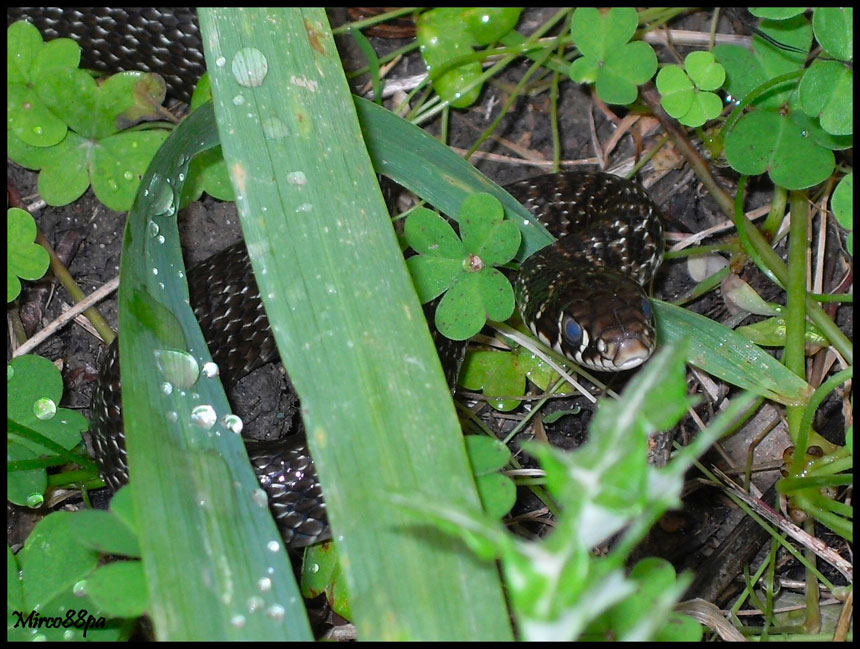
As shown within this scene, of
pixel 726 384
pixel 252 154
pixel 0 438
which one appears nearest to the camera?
pixel 252 154

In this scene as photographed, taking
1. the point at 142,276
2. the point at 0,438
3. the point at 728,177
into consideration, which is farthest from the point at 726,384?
the point at 0,438

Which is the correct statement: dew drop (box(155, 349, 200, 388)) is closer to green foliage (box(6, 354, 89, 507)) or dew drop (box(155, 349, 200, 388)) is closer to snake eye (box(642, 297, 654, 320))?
green foliage (box(6, 354, 89, 507))

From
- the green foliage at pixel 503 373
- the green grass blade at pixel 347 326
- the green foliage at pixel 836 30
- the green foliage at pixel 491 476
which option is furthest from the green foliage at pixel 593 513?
the green foliage at pixel 836 30

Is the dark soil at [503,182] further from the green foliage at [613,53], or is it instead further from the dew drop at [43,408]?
the green foliage at [613,53]

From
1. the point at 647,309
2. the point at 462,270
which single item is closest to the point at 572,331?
the point at 647,309

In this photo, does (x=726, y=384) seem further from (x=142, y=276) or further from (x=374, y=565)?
(x=142, y=276)

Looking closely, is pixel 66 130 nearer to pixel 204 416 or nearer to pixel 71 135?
Answer: pixel 71 135

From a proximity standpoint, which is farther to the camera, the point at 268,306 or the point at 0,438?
the point at 0,438

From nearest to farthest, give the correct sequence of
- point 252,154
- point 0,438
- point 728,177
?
point 252,154
point 0,438
point 728,177
